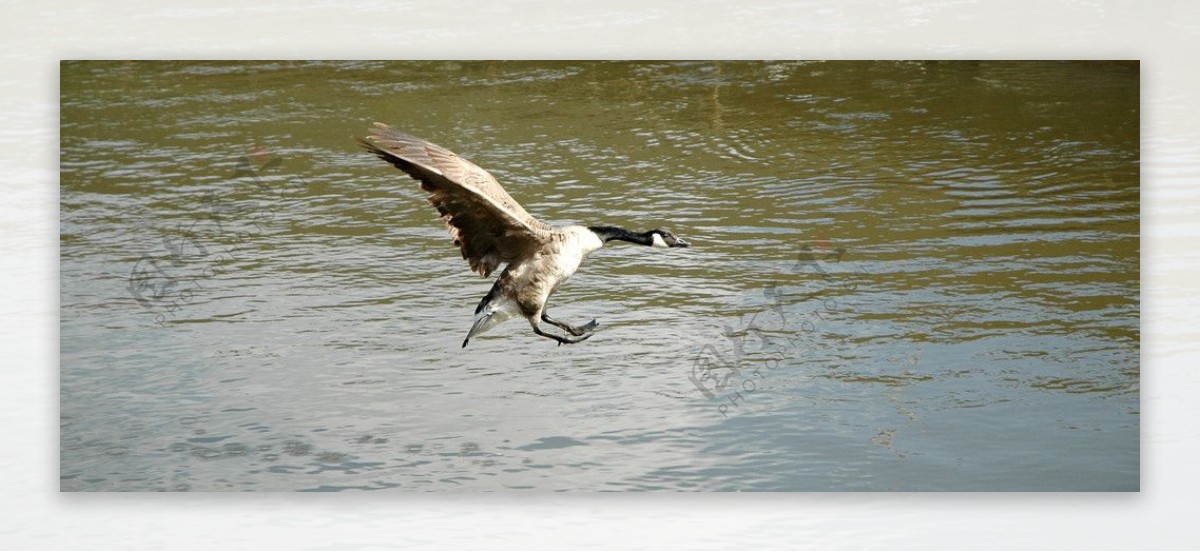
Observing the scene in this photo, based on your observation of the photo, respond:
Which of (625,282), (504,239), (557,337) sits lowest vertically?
(557,337)

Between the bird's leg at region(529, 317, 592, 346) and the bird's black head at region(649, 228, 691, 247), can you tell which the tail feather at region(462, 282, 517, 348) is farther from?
the bird's black head at region(649, 228, 691, 247)

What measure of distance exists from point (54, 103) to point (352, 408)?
125 cm

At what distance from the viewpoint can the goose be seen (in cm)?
502

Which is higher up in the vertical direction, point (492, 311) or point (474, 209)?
point (474, 209)

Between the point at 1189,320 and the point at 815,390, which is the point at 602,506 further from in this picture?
the point at 1189,320

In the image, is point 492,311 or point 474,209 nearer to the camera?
point 474,209

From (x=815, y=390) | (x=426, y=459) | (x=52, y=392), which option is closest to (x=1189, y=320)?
(x=815, y=390)

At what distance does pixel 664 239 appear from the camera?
17.1 feet

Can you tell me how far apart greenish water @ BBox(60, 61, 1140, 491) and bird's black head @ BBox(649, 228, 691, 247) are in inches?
1.9

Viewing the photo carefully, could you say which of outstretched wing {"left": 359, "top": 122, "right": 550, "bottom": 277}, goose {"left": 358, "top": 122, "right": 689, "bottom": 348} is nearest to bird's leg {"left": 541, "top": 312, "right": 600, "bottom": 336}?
goose {"left": 358, "top": 122, "right": 689, "bottom": 348}

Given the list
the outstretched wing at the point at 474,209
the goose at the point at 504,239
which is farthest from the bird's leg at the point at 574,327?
the outstretched wing at the point at 474,209

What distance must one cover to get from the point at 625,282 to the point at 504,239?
405 millimetres

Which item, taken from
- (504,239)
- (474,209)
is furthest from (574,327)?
(474,209)

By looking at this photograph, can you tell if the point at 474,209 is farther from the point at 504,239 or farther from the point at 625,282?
the point at 625,282
